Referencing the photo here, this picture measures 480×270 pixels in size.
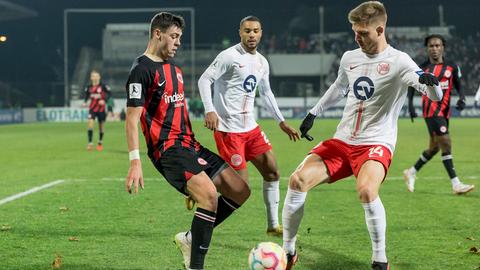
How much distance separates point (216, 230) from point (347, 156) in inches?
81.6

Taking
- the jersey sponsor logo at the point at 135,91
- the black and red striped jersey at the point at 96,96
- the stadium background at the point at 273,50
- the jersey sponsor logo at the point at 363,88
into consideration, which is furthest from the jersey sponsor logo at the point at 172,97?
the stadium background at the point at 273,50

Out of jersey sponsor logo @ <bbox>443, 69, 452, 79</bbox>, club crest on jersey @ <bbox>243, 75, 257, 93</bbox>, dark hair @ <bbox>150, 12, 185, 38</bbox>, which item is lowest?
club crest on jersey @ <bbox>243, 75, 257, 93</bbox>

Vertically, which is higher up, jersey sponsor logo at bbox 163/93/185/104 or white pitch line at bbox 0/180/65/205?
jersey sponsor logo at bbox 163/93/185/104

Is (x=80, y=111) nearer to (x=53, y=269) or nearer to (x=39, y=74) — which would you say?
(x=39, y=74)

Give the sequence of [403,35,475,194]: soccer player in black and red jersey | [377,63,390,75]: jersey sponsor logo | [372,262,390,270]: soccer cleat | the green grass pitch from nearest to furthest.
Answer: [372,262,390,270]: soccer cleat
[377,63,390,75]: jersey sponsor logo
the green grass pitch
[403,35,475,194]: soccer player in black and red jersey

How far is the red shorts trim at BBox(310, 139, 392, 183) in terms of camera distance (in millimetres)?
5289

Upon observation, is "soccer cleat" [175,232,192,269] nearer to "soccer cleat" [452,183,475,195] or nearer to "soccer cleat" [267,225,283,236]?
"soccer cleat" [267,225,283,236]

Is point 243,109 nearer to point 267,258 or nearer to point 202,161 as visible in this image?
point 202,161

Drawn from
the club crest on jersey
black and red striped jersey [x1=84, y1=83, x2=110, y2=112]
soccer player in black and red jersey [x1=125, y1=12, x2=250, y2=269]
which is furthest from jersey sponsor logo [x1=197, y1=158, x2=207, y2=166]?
black and red striped jersey [x1=84, y1=83, x2=110, y2=112]

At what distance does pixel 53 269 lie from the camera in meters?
5.32

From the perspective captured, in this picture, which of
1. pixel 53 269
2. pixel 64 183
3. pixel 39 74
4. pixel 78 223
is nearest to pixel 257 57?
pixel 78 223

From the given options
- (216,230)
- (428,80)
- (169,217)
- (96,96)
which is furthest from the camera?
(96,96)

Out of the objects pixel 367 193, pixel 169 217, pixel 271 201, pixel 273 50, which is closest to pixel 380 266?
pixel 367 193

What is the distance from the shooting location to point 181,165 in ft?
16.5
